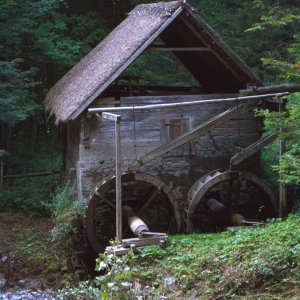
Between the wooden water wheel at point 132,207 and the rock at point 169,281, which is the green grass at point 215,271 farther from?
the wooden water wheel at point 132,207

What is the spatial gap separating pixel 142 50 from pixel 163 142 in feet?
8.08

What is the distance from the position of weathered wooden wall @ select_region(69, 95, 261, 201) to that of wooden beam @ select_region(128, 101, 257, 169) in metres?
1.06

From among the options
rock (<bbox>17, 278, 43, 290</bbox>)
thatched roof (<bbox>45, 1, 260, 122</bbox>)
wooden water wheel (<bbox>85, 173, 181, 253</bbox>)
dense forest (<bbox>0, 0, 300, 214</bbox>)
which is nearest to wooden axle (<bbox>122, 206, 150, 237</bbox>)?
wooden water wheel (<bbox>85, 173, 181, 253</bbox>)

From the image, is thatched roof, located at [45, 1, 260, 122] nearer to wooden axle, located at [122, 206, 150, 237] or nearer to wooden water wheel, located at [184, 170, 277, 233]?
wooden axle, located at [122, 206, 150, 237]

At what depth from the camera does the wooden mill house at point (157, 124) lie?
435 inches

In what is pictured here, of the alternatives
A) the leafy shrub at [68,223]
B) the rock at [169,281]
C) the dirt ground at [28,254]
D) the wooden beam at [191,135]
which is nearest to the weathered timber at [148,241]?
the rock at [169,281]

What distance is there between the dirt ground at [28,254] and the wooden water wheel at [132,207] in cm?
114

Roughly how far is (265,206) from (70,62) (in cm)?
837

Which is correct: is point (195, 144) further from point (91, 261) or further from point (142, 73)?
point (142, 73)

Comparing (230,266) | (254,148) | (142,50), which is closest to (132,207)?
(254,148)

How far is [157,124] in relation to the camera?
40.8ft

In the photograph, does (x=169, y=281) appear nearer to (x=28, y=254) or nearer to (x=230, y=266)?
(x=230, y=266)

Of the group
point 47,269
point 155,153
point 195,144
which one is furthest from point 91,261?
point 195,144

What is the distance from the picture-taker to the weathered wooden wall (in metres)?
Result: 11.9
